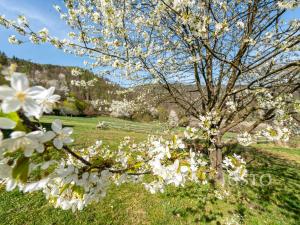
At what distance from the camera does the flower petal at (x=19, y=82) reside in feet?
2.73

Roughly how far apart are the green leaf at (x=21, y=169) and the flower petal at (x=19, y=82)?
33cm

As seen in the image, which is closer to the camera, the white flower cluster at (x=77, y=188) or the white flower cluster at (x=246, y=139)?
the white flower cluster at (x=77, y=188)

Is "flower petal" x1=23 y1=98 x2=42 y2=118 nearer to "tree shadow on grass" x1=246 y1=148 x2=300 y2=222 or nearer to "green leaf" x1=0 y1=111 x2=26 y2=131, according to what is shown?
"green leaf" x1=0 y1=111 x2=26 y2=131

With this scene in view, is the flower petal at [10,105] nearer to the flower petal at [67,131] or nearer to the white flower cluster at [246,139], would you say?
the flower petal at [67,131]

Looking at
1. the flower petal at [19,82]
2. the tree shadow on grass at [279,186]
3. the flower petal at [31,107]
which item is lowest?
the tree shadow on grass at [279,186]

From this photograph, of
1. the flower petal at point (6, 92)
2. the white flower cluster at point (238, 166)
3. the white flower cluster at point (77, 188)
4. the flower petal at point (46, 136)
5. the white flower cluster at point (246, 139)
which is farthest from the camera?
the white flower cluster at point (246, 139)

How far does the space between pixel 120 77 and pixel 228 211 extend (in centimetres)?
419

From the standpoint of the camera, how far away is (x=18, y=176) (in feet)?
3.51

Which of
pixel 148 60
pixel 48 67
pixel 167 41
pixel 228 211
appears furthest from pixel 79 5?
pixel 48 67

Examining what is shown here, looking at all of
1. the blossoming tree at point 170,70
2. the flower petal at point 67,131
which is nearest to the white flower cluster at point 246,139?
the blossoming tree at point 170,70

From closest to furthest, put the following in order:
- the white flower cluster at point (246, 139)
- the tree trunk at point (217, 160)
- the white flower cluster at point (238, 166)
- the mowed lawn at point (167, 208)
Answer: the white flower cluster at point (238, 166) → the mowed lawn at point (167, 208) → the white flower cluster at point (246, 139) → the tree trunk at point (217, 160)

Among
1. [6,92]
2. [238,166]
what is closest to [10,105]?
[6,92]

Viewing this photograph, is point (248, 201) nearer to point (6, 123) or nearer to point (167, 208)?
point (167, 208)

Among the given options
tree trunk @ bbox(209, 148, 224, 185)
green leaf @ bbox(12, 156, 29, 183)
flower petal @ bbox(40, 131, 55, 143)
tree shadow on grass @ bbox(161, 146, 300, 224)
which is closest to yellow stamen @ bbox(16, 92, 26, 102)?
flower petal @ bbox(40, 131, 55, 143)
